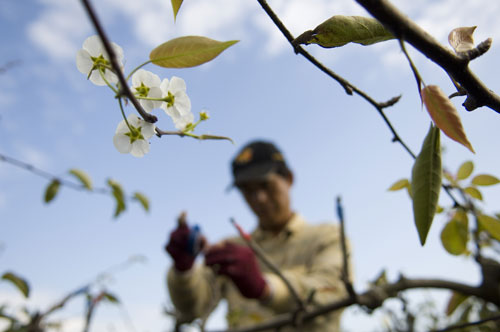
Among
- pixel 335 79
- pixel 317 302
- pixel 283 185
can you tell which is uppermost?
pixel 335 79

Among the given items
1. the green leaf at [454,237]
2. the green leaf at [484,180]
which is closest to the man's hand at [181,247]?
the green leaf at [454,237]

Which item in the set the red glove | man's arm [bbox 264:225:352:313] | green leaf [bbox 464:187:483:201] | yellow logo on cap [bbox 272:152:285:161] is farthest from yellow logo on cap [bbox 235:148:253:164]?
green leaf [bbox 464:187:483:201]

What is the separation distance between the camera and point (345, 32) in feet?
1.23

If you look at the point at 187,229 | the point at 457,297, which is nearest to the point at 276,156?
the point at 187,229

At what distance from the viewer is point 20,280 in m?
1.07

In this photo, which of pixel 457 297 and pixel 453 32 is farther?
pixel 457 297

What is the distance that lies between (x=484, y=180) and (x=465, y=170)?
1.4 inches

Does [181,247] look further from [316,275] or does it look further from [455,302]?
[455,302]

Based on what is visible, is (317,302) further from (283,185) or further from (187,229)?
(283,185)

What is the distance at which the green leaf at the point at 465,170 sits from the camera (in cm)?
70

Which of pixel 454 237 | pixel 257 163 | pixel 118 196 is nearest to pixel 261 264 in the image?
pixel 257 163

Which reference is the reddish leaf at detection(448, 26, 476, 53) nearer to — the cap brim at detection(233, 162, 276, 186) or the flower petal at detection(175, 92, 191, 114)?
the flower petal at detection(175, 92, 191, 114)

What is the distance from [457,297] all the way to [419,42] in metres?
1.16

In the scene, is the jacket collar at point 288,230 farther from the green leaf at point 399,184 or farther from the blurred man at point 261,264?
the green leaf at point 399,184
